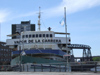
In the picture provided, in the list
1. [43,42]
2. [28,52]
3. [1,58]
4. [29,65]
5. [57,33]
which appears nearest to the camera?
[29,65]

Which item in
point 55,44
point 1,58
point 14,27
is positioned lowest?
point 1,58

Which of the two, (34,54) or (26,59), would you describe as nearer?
(26,59)

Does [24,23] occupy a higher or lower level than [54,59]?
higher

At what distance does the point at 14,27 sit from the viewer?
6703 inches

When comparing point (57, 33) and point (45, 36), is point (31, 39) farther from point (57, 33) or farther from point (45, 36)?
point (57, 33)

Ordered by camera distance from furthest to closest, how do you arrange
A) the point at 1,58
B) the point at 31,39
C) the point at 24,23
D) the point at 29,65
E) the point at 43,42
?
the point at 24,23 < the point at 1,58 < the point at 31,39 < the point at 43,42 < the point at 29,65

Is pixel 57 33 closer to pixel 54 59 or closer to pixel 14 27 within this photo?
pixel 54 59

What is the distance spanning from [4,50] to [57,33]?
182ft

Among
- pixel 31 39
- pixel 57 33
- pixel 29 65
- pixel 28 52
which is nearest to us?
pixel 29 65

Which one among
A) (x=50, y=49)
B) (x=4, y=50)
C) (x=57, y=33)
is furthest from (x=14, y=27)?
(x=50, y=49)

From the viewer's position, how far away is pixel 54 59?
3475 cm

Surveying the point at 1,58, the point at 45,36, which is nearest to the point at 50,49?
the point at 45,36

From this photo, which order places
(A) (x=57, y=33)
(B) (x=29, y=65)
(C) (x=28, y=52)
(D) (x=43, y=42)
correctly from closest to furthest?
(B) (x=29, y=65) < (C) (x=28, y=52) < (D) (x=43, y=42) < (A) (x=57, y=33)

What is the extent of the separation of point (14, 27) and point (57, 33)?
128404mm
